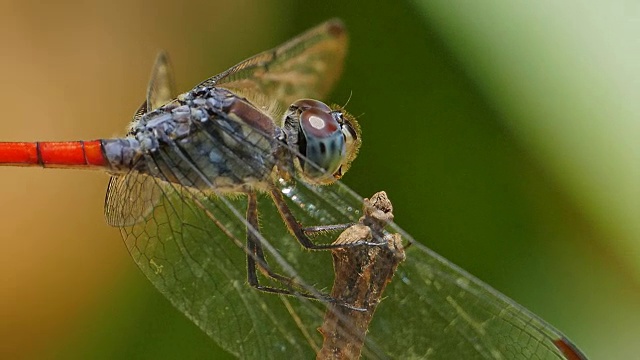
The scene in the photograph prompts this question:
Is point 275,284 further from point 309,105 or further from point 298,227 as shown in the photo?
point 309,105

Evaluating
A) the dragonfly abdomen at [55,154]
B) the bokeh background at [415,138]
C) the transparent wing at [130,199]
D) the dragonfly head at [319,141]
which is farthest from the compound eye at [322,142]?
the bokeh background at [415,138]

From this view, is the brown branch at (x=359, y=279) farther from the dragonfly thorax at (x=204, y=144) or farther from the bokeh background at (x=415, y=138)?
the bokeh background at (x=415, y=138)

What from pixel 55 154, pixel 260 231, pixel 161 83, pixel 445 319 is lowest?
pixel 445 319

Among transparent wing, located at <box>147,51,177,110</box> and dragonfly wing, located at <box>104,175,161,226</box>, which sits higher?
transparent wing, located at <box>147,51,177,110</box>

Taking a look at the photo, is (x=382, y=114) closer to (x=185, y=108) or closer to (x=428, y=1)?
(x=428, y=1)

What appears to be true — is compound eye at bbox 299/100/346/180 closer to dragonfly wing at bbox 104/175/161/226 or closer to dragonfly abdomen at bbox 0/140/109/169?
dragonfly wing at bbox 104/175/161/226

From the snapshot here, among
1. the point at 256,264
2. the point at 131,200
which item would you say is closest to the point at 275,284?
the point at 256,264

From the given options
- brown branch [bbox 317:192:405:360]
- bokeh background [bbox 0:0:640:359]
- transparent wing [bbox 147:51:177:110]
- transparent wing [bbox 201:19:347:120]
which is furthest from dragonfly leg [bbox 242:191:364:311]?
bokeh background [bbox 0:0:640:359]

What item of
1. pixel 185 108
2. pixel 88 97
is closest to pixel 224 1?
pixel 88 97
